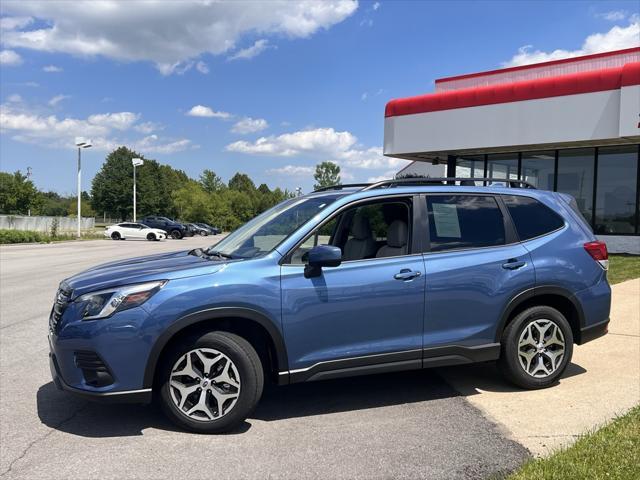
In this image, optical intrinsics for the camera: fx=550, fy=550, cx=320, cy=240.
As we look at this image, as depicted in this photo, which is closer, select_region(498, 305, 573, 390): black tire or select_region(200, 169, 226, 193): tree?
select_region(498, 305, 573, 390): black tire

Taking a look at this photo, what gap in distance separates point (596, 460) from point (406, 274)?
1.78 meters

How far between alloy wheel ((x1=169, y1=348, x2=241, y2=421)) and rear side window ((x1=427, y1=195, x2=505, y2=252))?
6.38 ft

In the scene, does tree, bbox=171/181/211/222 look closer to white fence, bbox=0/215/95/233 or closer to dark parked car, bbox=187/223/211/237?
dark parked car, bbox=187/223/211/237

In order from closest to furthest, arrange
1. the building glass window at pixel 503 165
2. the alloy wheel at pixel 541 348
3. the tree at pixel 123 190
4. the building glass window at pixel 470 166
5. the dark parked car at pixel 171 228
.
Answer: the alloy wheel at pixel 541 348 < the building glass window at pixel 503 165 < the building glass window at pixel 470 166 < the dark parked car at pixel 171 228 < the tree at pixel 123 190

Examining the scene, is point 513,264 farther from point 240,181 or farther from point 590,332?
point 240,181

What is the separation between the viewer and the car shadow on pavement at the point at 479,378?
4.98m

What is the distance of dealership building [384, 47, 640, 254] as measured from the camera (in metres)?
16.7

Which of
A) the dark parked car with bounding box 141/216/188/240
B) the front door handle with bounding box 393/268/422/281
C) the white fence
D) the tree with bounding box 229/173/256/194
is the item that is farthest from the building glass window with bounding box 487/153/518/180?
the tree with bounding box 229/173/256/194

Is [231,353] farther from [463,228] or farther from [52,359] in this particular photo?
[463,228]

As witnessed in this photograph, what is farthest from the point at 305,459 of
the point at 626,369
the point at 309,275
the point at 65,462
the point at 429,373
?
the point at 626,369

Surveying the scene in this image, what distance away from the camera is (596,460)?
3.29 metres

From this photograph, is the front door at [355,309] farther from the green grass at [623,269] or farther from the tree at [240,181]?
the tree at [240,181]

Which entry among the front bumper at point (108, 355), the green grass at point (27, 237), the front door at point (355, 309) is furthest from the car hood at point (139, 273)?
the green grass at point (27, 237)

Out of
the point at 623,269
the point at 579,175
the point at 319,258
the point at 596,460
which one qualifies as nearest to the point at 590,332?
the point at 596,460
